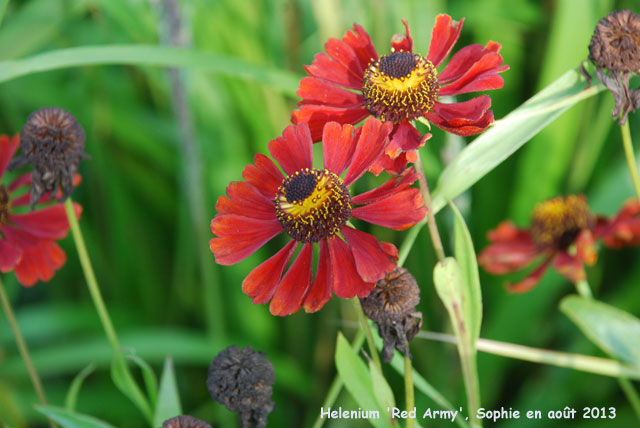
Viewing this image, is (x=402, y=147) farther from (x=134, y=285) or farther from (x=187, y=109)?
(x=134, y=285)

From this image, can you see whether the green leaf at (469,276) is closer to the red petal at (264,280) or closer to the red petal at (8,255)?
the red petal at (264,280)

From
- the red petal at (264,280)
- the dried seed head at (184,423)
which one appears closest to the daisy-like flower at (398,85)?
the red petal at (264,280)

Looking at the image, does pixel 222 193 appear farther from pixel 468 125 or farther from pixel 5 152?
pixel 468 125

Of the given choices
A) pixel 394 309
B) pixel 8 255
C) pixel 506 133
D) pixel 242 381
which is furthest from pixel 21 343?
pixel 506 133

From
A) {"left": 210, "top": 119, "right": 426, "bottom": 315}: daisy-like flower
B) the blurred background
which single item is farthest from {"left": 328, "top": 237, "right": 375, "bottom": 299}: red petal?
the blurred background

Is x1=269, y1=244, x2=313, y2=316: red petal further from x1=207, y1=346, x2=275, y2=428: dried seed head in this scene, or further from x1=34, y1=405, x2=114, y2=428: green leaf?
x1=34, y1=405, x2=114, y2=428: green leaf

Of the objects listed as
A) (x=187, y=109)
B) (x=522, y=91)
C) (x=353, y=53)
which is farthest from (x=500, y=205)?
(x=353, y=53)

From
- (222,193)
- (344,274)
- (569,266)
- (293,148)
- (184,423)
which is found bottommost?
(184,423)
